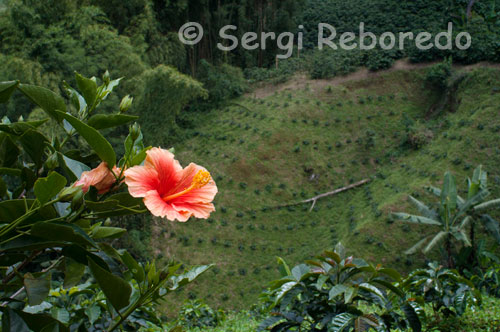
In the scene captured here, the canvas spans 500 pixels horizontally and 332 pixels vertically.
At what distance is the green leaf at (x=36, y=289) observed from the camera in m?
0.58

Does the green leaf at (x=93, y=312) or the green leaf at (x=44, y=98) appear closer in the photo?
the green leaf at (x=44, y=98)

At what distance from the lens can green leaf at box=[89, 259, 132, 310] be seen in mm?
581

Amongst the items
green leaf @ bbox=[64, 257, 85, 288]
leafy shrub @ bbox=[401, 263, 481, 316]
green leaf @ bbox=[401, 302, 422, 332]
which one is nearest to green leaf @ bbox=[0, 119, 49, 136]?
green leaf @ bbox=[64, 257, 85, 288]

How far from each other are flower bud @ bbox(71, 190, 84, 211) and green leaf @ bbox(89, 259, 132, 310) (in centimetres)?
8

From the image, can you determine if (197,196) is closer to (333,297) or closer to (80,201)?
(80,201)

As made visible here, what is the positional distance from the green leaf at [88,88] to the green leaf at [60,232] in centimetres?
25

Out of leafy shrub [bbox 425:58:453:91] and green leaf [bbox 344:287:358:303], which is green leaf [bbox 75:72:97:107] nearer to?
green leaf [bbox 344:287:358:303]

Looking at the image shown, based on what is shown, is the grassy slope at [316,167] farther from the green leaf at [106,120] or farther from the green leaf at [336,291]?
the green leaf at [106,120]

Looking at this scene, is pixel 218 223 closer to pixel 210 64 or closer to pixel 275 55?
pixel 210 64

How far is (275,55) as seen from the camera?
15164mm

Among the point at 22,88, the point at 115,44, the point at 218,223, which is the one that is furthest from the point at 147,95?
the point at 22,88

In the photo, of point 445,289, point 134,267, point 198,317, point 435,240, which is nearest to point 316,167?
point 435,240

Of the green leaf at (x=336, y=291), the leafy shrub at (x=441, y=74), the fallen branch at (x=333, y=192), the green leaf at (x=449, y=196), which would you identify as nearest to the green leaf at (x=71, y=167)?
the green leaf at (x=336, y=291)

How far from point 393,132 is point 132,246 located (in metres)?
7.35
